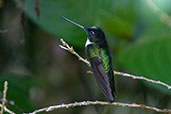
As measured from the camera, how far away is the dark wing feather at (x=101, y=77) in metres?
1.11

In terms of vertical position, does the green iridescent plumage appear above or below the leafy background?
above

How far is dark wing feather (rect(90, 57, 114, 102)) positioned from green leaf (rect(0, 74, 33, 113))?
38.9 inches

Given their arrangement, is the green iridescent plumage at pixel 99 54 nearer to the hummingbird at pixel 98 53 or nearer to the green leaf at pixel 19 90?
the hummingbird at pixel 98 53

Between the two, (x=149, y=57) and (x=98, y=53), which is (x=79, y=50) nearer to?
(x=149, y=57)

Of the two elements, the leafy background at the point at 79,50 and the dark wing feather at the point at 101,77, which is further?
the leafy background at the point at 79,50

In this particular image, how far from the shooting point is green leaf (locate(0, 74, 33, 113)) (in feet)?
7.07

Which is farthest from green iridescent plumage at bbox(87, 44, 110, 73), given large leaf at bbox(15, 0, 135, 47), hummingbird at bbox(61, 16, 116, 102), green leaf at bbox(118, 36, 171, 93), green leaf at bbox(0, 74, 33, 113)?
large leaf at bbox(15, 0, 135, 47)

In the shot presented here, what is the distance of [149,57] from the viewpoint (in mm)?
2523

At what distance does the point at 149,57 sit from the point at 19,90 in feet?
3.41

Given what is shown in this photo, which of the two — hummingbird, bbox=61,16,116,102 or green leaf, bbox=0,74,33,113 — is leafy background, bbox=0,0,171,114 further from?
hummingbird, bbox=61,16,116,102

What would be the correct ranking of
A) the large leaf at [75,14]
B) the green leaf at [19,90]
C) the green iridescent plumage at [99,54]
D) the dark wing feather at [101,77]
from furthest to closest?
the large leaf at [75,14], the green leaf at [19,90], the green iridescent plumage at [99,54], the dark wing feather at [101,77]

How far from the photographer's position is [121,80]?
9.75 feet

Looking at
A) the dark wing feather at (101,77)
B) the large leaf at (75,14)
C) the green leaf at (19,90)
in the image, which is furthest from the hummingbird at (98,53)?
the large leaf at (75,14)

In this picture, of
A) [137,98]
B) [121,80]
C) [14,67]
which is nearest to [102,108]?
[137,98]
